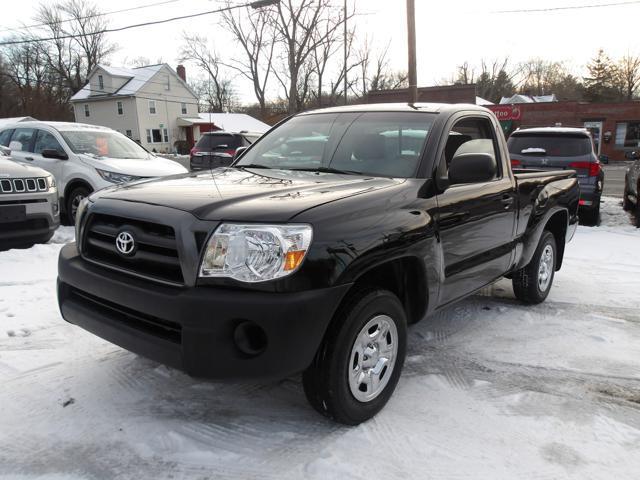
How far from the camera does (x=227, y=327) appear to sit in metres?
2.30

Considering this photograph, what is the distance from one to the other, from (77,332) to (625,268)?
6193 millimetres

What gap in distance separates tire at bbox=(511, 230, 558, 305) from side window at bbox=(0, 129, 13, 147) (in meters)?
8.95

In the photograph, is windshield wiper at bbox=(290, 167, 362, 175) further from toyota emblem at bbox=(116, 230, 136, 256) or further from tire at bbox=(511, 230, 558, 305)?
tire at bbox=(511, 230, 558, 305)

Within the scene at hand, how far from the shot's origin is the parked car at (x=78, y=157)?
8109mm

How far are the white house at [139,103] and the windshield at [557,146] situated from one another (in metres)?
43.9

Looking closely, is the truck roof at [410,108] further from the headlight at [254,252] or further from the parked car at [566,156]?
the parked car at [566,156]

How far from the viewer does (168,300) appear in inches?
93.2

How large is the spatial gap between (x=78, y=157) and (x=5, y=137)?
2.23 metres

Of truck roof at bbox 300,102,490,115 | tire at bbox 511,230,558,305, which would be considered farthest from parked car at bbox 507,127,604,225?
truck roof at bbox 300,102,490,115

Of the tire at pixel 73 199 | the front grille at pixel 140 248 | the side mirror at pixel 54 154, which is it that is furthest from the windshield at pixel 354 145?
the side mirror at pixel 54 154

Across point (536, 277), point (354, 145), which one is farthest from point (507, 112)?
point (354, 145)

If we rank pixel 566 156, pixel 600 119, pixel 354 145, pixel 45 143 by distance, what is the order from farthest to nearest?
pixel 600 119 → pixel 566 156 → pixel 45 143 → pixel 354 145

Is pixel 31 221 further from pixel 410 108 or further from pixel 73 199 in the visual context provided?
pixel 410 108

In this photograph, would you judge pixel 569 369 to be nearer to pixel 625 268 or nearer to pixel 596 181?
pixel 625 268
